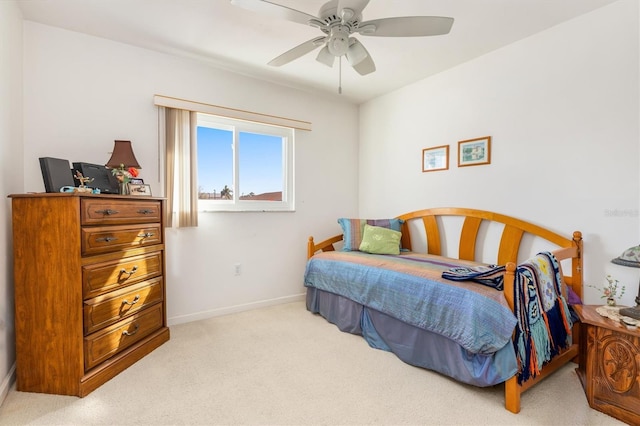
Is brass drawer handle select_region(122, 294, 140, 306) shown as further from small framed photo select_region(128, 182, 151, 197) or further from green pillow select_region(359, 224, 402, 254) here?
green pillow select_region(359, 224, 402, 254)

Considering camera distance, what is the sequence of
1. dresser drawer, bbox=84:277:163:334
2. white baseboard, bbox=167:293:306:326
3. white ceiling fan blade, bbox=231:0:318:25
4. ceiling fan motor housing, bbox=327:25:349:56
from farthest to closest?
white baseboard, bbox=167:293:306:326
dresser drawer, bbox=84:277:163:334
ceiling fan motor housing, bbox=327:25:349:56
white ceiling fan blade, bbox=231:0:318:25

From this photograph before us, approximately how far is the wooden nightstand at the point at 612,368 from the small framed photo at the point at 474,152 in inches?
58.2

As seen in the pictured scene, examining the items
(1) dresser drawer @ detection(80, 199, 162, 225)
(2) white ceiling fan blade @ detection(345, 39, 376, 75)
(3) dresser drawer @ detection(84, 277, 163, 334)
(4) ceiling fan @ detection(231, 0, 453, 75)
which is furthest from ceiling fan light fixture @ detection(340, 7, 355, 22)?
(3) dresser drawer @ detection(84, 277, 163, 334)

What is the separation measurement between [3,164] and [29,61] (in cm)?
93

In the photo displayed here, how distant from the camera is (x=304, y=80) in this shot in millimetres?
3221

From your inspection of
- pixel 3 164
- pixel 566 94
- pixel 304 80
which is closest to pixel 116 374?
pixel 3 164

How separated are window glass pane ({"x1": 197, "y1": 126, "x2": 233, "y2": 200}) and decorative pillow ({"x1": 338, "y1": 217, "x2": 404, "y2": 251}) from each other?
1.28m

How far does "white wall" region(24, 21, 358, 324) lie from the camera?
7.47ft

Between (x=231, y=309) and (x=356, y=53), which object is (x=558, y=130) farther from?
(x=231, y=309)

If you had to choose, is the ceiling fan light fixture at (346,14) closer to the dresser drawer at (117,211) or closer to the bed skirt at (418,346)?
the dresser drawer at (117,211)

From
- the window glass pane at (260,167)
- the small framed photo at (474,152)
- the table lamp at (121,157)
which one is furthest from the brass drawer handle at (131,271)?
the small framed photo at (474,152)

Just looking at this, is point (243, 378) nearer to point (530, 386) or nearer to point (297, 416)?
point (297, 416)

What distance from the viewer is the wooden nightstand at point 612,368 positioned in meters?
1.47

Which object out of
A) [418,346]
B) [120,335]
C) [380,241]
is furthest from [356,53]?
[120,335]
